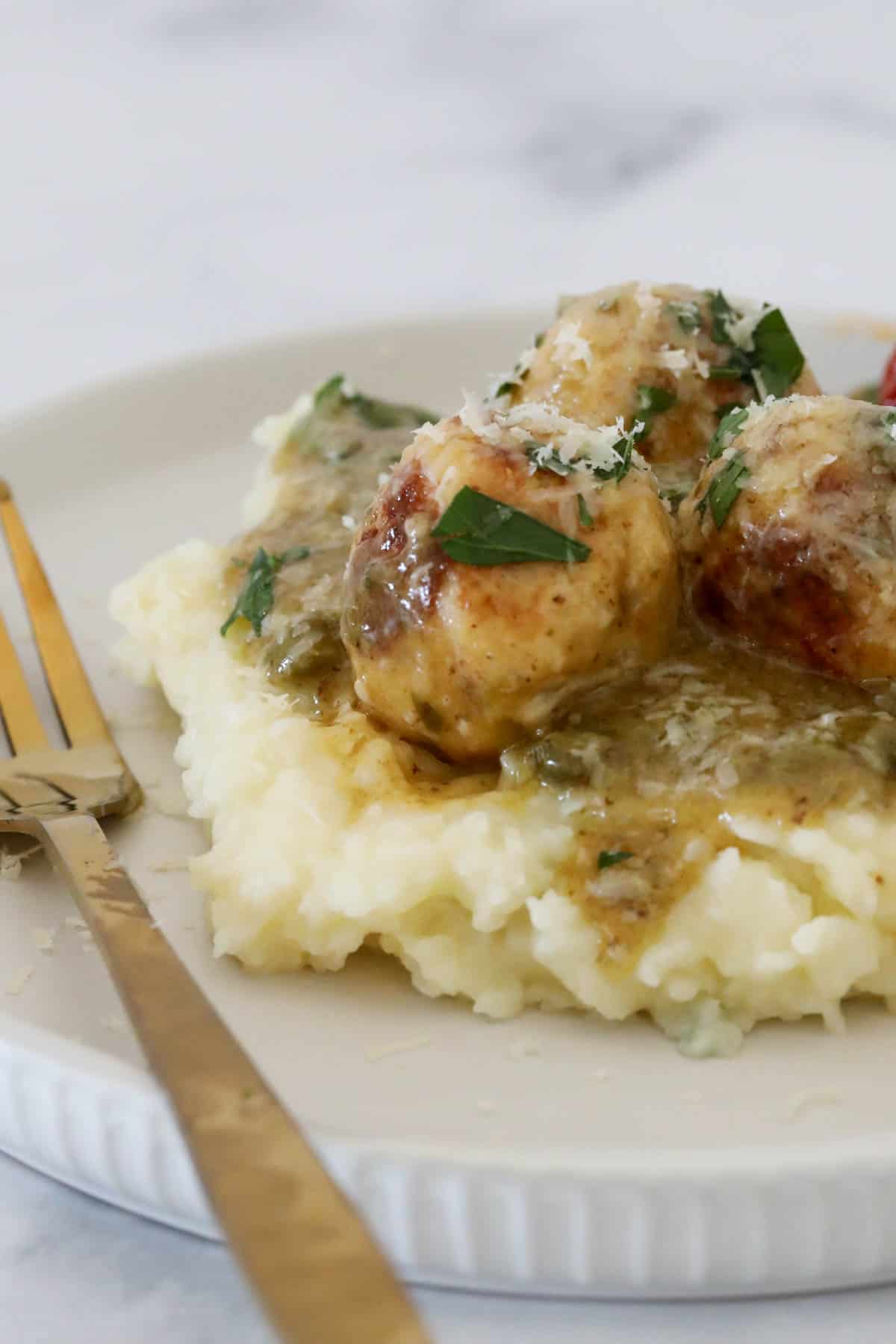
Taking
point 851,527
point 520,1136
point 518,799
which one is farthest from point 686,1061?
point 851,527

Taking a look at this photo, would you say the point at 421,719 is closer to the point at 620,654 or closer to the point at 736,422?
the point at 620,654

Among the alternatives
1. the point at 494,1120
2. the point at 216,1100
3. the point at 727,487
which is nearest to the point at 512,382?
the point at 727,487

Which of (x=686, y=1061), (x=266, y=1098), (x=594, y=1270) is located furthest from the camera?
(x=686, y=1061)

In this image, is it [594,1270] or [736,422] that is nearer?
[594,1270]

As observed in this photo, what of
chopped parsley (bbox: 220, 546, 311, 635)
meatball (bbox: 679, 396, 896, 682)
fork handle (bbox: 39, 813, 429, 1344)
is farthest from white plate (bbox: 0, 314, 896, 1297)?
meatball (bbox: 679, 396, 896, 682)

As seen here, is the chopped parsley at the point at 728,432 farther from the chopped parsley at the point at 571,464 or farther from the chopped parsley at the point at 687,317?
the chopped parsley at the point at 687,317

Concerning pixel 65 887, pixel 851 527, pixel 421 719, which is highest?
pixel 851 527

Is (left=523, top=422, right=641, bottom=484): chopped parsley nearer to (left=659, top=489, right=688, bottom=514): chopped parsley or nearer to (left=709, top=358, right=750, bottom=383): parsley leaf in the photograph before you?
(left=659, top=489, right=688, bottom=514): chopped parsley
